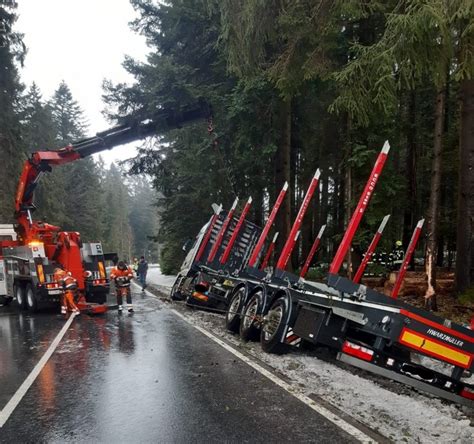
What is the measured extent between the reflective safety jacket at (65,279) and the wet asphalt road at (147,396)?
3492 mm

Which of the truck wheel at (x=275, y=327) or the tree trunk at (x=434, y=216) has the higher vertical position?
the tree trunk at (x=434, y=216)

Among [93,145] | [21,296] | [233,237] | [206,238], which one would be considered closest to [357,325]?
[233,237]

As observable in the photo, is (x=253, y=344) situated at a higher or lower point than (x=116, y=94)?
lower

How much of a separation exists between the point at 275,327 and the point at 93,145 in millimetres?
9555

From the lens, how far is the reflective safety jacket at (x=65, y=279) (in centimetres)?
1308

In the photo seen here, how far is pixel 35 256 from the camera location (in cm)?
1366

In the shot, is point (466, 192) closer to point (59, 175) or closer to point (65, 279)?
point (65, 279)

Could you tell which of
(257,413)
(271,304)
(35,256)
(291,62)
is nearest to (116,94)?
(35,256)

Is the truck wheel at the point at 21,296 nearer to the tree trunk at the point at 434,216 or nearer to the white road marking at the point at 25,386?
the white road marking at the point at 25,386

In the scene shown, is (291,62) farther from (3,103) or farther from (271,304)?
(3,103)

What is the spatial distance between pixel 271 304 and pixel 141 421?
3934 millimetres

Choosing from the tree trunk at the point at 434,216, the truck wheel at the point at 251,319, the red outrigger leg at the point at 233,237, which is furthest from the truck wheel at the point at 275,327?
the red outrigger leg at the point at 233,237

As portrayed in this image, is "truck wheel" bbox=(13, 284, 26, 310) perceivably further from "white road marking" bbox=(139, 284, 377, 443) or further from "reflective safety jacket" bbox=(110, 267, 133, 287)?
"white road marking" bbox=(139, 284, 377, 443)

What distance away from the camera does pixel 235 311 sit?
998 centimetres
